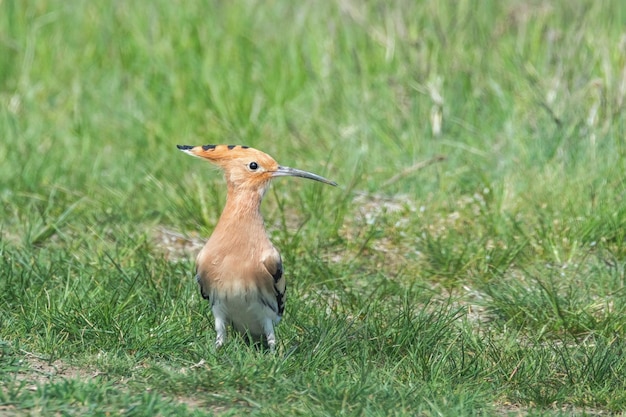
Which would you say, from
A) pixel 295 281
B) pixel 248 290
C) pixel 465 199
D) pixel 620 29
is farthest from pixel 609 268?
pixel 620 29

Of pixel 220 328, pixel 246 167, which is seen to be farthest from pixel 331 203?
pixel 220 328

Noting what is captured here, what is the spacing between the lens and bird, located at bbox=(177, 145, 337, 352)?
4449 mm

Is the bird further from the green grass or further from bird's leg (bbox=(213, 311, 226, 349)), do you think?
the green grass

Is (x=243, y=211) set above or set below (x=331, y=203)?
above

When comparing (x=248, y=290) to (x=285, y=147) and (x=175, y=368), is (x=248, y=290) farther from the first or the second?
(x=285, y=147)

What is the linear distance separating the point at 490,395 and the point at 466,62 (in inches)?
151

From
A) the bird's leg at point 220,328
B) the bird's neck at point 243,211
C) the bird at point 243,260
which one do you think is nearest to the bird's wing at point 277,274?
the bird at point 243,260

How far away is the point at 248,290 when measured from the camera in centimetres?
445

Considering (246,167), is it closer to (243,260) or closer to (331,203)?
(243,260)

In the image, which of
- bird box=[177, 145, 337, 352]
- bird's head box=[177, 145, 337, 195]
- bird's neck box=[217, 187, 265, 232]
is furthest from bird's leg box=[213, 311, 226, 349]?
bird's head box=[177, 145, 337, 195]

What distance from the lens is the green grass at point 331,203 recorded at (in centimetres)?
430

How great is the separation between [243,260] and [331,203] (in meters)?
1.91

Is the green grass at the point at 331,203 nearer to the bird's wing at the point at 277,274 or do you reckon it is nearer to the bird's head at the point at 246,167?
the bird's wing at the point at 277,274

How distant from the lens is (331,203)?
6.30m
